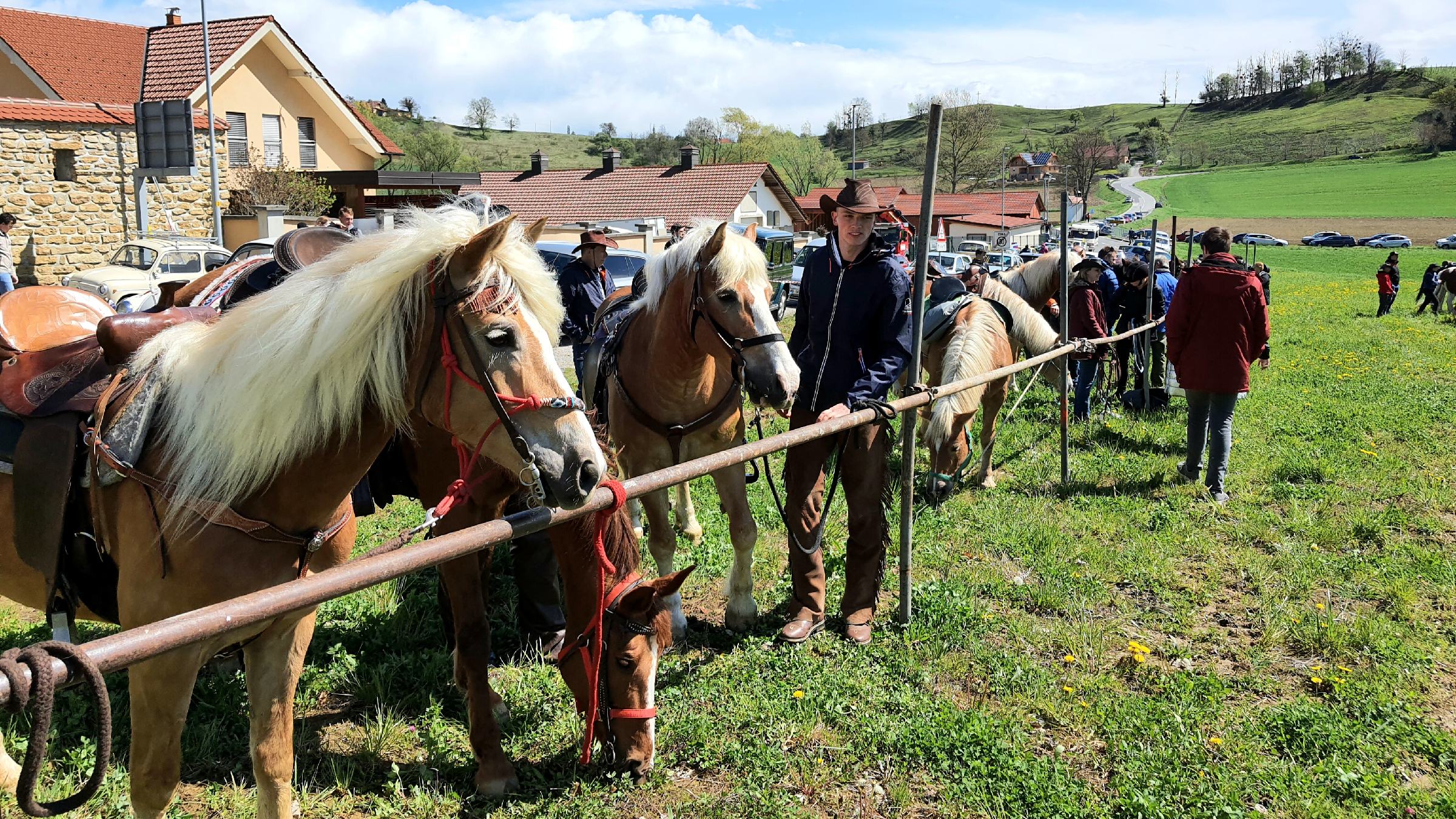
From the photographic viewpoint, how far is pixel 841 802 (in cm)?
319

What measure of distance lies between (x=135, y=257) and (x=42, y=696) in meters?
18.8

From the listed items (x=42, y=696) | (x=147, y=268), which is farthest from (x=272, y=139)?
(x=42, y=696)

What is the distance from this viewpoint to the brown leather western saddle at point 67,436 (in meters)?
2.39

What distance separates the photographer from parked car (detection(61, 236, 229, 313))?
1346cm

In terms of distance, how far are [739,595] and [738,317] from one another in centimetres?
152

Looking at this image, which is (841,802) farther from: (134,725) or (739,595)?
(134,725)

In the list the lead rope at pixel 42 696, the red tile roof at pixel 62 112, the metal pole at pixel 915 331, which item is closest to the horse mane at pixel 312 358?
the lead rope at pixel 42 696

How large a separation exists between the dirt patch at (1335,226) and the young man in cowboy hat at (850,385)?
61143 millimetres

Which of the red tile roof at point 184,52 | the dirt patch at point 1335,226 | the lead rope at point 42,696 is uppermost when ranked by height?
the red tile roof at point 184,52

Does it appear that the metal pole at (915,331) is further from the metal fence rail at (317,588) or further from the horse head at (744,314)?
the metal fence rail at (317,588)

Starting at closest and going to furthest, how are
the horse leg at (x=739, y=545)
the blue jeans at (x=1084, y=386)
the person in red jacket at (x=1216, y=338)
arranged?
the horse leg at (x=739, y=545), the person in red jacket at (x=1216, y=338), the blue jeans at (x=1084, y=386)

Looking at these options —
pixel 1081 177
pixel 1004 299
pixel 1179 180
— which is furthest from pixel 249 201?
pixel 1179 180

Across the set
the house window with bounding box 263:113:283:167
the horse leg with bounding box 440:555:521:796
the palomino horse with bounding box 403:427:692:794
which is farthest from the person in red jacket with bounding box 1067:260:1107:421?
the house window with bounding box 263:113:283:167

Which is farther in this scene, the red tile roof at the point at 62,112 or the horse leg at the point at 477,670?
the red tile roof at the point at 62,112
